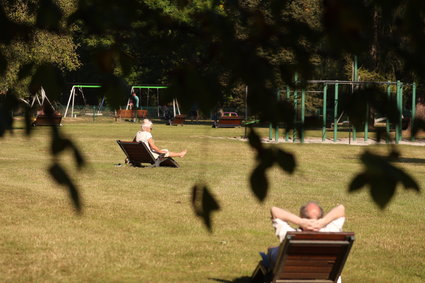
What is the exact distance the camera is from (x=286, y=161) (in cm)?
398

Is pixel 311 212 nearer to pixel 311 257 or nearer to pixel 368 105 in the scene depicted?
pixel 311 257

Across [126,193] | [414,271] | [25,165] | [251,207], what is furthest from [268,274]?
[25,165]

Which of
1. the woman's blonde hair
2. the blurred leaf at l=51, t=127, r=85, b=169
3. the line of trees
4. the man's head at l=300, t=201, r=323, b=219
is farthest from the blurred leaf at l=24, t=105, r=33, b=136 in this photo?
the woman's blonde hair

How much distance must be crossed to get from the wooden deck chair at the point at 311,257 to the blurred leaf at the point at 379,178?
363 centimetres

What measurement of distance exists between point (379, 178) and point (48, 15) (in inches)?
55.7

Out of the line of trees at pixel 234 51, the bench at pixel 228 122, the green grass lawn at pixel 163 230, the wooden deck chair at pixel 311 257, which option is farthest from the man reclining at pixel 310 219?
the bench at pixel 228 122

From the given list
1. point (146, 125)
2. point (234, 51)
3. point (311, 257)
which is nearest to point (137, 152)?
point (146, 125)

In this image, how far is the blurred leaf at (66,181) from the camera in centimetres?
375

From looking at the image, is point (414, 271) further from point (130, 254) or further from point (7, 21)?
point (7, 21)

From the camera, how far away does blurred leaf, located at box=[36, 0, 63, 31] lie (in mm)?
3752

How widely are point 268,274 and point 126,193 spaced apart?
28.0 feet

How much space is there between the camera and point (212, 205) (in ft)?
13.1

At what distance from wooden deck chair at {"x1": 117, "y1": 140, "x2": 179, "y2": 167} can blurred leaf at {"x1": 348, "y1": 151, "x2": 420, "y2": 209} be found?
17.3 meters

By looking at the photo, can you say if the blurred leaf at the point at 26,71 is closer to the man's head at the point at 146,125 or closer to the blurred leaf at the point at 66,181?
the blurred leaf at the point at 66,181
